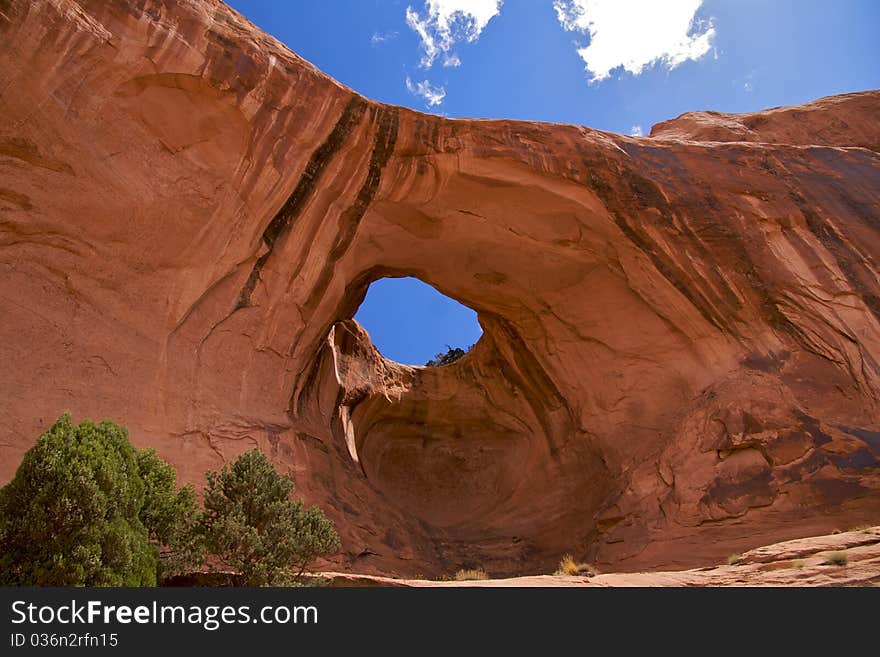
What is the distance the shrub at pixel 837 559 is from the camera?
7457mm

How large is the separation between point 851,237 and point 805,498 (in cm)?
674

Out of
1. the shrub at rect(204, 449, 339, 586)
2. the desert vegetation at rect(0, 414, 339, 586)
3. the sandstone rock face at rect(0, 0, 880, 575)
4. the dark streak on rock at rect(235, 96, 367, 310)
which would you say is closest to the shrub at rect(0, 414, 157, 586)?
the desert vegetation at rect(0, 414, 339, 586)

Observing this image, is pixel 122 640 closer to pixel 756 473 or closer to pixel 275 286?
pixel 275 286

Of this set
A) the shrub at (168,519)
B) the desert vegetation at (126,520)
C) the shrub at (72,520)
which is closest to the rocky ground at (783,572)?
the desert vegetation at (126,520)

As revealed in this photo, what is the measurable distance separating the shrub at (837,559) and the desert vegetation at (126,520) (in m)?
6.34

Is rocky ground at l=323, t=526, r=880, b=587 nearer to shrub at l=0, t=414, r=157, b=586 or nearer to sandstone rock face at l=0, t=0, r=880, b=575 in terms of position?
sandstone rock face at l=0, t=0, r=880, b=575

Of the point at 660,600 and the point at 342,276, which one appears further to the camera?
the point at 342,276

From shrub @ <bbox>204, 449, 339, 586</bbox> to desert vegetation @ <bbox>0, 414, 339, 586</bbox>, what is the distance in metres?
0.01

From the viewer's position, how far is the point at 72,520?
6.37 metres

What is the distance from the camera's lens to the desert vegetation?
6.24 metres

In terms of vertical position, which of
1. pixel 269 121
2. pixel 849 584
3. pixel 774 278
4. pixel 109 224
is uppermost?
pixel 269 121

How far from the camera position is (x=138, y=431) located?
11266 mm

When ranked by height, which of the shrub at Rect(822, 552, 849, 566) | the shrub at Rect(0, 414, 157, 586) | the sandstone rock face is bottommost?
the shrub at Rect(822, 552, 849, 566)

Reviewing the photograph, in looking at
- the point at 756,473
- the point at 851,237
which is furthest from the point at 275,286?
the point at 851,237
